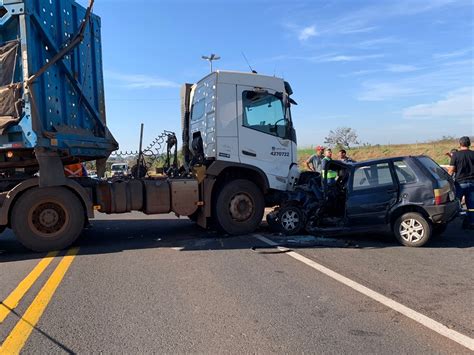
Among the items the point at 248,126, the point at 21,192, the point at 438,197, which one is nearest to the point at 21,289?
the point at 21,192

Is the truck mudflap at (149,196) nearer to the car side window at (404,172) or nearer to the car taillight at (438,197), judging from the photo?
the car side window at (404,172)

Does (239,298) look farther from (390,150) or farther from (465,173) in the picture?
(390,150)

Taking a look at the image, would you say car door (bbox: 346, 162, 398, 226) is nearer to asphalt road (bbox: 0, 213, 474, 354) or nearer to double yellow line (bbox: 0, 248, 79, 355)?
asphalt road (bbox: 0, 213, 474, 354)

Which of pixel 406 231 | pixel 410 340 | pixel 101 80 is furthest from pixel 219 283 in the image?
pixel 101 80

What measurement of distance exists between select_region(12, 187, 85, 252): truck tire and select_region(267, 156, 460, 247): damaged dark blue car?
156 inches

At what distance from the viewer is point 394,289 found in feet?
16.9

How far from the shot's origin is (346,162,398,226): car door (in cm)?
777

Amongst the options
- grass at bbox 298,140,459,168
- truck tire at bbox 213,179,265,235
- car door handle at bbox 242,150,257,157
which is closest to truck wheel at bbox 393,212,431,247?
truck tire at bbox 213,179,265,235

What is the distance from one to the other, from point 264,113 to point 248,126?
0.48 metres

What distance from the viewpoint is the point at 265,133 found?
9.16 metres

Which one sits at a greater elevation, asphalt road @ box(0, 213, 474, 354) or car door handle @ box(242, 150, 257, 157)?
car door handle @ box(242, 150, 257, 157)

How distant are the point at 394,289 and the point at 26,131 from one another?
582cm

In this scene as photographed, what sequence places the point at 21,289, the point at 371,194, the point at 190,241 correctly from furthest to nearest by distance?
the point at 190,241
the point at 371,194
the point at 21,289

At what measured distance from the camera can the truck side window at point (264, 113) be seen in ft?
29.5
